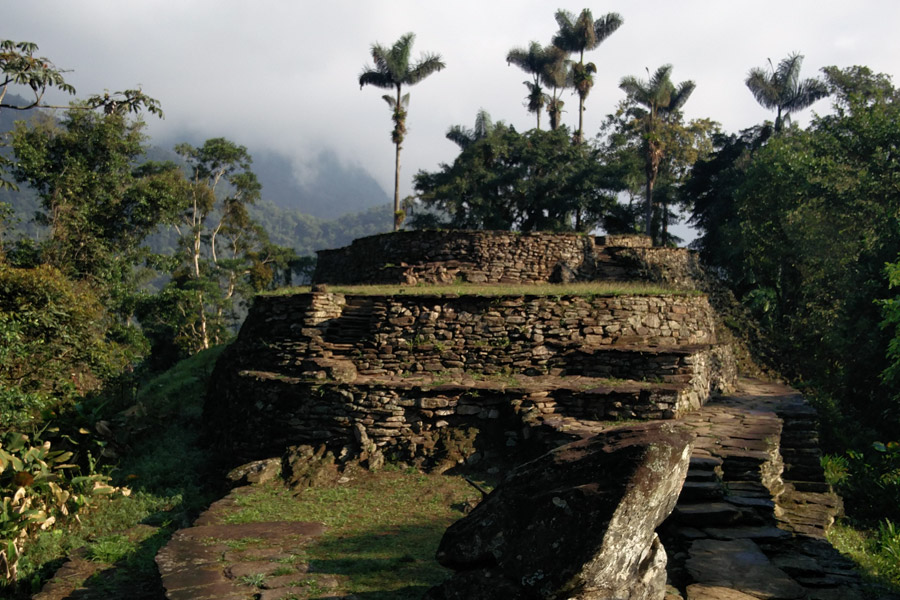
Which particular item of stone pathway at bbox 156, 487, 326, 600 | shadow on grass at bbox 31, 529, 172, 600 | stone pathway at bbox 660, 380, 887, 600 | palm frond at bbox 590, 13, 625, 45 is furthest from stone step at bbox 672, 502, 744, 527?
palm frond at bbox 590, 13, 625, 45

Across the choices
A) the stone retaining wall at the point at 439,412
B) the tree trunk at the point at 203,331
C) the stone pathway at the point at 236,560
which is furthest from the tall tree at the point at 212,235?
the stone pathway at the point at 236,560

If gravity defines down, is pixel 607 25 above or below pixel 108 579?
above

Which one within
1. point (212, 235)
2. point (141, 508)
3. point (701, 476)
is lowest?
point (141, 508)

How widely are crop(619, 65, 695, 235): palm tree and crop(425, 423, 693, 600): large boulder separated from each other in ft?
75.0

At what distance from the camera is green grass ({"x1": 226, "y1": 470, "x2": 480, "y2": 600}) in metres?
5.32

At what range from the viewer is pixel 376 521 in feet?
23.5

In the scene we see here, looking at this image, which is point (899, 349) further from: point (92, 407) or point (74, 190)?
point (74, 190)

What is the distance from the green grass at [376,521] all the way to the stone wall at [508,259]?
851 cm

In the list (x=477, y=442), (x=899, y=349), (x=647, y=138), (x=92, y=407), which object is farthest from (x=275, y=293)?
(x=647, y=138)

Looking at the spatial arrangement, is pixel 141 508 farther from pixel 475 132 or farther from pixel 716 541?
pixel 475 132

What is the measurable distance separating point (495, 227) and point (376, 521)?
18.9m

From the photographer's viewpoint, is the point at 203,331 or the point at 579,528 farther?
the point at 203,331

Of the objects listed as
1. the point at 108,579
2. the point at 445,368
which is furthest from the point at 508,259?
the point at 108,579

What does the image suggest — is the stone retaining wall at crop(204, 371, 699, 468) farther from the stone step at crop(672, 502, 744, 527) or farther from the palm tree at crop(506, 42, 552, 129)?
the palm tree at crop(506, 42, 552, 129)
